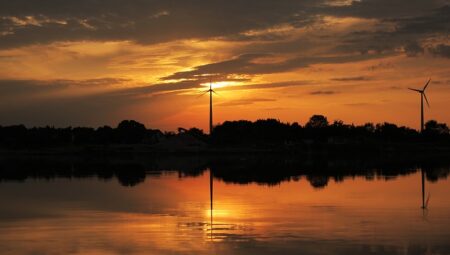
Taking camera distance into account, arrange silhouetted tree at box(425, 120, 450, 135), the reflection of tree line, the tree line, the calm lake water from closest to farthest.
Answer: the calm lake water, the reflection of tree line, the tree line, silhouetted tree at box(425, 120, 450, 135)

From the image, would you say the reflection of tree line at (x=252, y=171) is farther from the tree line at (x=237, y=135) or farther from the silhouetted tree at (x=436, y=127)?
the silhouetted tree at (x=436, y=127)

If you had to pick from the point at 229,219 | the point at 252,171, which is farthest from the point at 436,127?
the point at 229,219

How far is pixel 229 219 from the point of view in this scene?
A: 22891mm

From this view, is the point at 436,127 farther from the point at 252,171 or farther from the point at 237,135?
the point at 252,171

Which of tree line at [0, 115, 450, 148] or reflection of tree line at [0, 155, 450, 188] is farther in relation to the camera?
tree line at [0, 115, 450, 148]

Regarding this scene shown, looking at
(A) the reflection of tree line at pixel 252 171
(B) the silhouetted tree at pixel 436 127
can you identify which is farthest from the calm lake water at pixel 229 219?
(B) the silhouetted tree at pixel 436 127

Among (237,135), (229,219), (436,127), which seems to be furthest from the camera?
(436,127)

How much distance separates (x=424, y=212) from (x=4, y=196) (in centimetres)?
2169

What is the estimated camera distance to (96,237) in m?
19.1

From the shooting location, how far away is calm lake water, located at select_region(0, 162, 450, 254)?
1727cm

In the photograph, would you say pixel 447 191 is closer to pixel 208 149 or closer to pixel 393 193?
pixel 393 193

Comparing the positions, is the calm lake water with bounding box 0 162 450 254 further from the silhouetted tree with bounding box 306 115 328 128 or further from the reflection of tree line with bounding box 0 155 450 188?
the silhouetted tree with bounding box 306 115 328 128

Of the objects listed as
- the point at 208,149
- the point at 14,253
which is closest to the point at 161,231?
the point at 14,253

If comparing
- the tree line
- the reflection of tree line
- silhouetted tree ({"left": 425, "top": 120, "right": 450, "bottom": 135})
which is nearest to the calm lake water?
the reflection of tree line
